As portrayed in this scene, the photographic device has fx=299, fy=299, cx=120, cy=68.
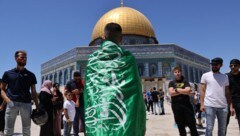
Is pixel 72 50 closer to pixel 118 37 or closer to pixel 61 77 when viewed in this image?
pixel 61 77

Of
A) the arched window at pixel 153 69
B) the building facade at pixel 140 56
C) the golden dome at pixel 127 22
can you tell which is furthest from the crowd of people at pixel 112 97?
the golden dome at pixel 127 22

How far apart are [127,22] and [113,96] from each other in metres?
38.6

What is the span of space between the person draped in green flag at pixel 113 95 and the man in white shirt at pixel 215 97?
7.16 feet

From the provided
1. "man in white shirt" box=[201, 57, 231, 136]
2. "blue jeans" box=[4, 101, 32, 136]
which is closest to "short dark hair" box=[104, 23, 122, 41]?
"blue jeans" box=[4, 101, 32, 136]

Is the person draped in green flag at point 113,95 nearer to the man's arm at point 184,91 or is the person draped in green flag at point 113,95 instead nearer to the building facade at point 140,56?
the man's arm at point 184,91

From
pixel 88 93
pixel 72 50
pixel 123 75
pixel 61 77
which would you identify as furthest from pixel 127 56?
Result: pixel 61 77

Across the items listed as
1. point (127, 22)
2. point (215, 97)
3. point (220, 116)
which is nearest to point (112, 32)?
point (215, 97)

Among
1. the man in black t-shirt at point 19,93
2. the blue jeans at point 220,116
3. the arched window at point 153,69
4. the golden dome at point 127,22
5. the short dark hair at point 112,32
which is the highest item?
the golden dome at point 127,22

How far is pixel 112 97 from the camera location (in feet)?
7.66

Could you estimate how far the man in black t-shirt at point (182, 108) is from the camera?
460 cm

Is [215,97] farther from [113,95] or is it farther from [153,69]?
[153,69]

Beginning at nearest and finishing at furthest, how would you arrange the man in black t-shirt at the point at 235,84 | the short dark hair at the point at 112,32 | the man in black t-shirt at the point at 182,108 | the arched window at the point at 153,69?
1. the short dark hair at the point at 112,32
2. the man in black t-shirt at the point at 182,108
3. the man in black t-shirt at the point at 235,84
4. the arched window at the point at 153,69

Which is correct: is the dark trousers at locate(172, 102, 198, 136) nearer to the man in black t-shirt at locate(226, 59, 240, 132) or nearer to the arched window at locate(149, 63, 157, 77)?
the man in black t-shirt at locate(226, 59, 240, 132)

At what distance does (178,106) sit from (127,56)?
2465mm
